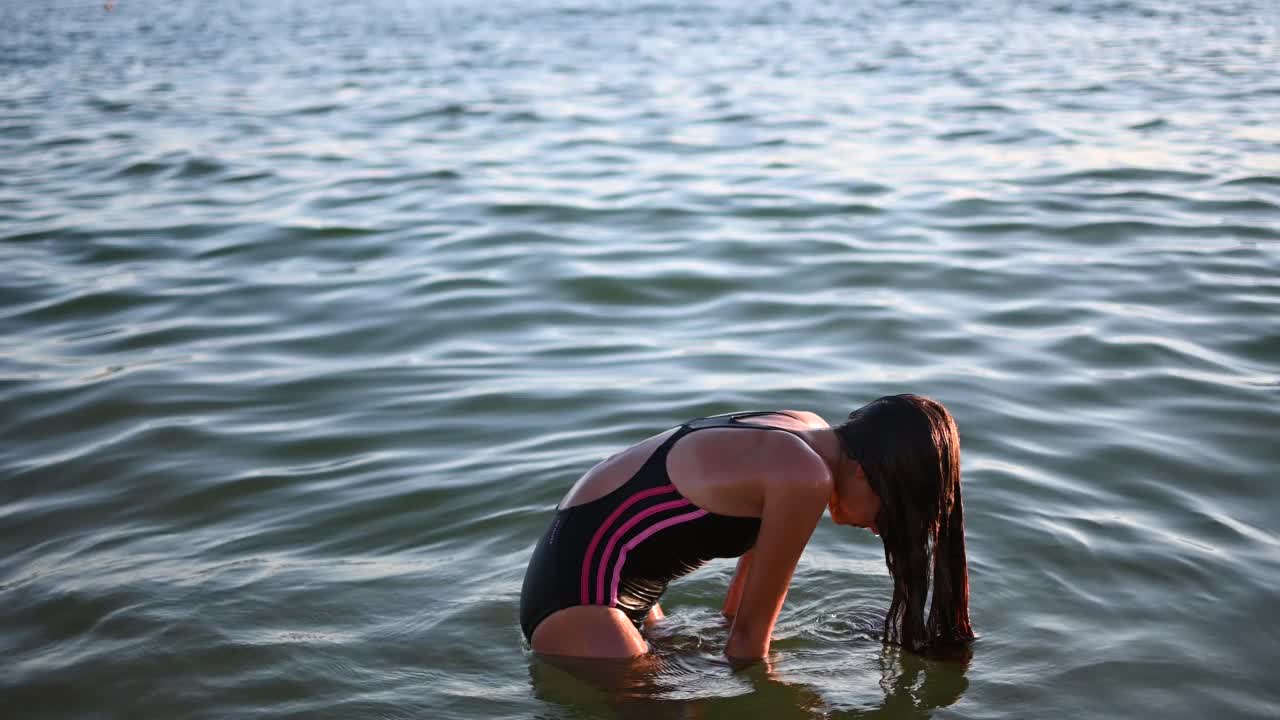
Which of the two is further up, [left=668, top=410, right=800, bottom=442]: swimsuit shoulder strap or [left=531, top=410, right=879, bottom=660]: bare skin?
[left=668, top=410, right=800, bottom=442]: swimsuit shoulder strap

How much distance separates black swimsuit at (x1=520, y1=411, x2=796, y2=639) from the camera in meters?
3.96

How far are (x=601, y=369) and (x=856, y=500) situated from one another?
3560 mm

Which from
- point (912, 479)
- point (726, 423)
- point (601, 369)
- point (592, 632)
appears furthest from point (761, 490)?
point (601, 369)

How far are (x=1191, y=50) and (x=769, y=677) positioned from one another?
16934 millimetres

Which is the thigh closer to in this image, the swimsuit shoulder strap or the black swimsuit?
the black swimsuit

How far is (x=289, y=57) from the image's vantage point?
70.5ft

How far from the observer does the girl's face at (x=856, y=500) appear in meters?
3.80

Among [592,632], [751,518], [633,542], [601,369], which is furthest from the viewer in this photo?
[601,369]

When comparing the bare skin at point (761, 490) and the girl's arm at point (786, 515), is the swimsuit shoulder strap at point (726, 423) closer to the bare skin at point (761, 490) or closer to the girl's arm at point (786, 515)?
the bare skin at point (761, 490)

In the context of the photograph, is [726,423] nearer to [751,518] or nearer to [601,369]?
[751,518]

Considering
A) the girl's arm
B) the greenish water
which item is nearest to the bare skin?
the girl's arm

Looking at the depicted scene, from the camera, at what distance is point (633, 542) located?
4023 mm

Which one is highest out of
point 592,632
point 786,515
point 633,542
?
point 786,515

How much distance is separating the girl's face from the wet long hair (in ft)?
0.09
